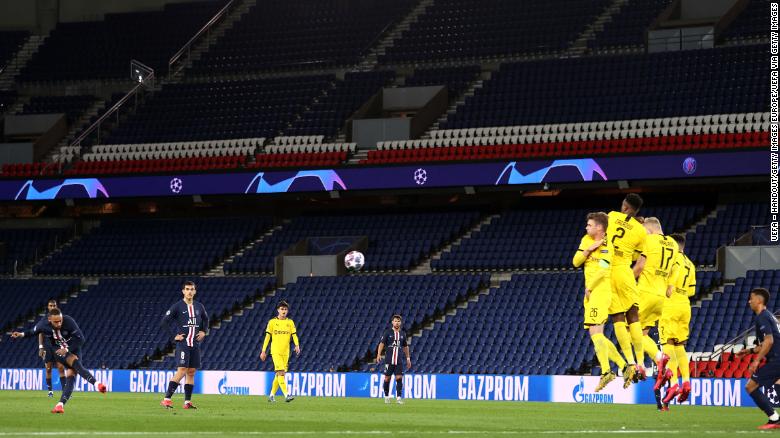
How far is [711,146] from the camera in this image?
38000 mm

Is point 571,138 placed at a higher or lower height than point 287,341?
higher

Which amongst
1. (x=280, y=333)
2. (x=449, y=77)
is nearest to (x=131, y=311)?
(x=449, y=77)

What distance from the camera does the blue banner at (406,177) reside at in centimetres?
3781

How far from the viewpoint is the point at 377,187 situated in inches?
1657

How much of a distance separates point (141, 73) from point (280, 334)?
24.9 metres

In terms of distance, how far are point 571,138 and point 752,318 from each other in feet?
31.8

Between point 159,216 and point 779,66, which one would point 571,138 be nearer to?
point 779,66

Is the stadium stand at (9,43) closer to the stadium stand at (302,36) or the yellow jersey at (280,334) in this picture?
the stadium stand at (302,36)

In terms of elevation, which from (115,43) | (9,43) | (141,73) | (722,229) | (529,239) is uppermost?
(9,43)

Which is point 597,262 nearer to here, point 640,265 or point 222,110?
point 640,265

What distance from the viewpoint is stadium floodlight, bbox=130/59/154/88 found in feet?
169

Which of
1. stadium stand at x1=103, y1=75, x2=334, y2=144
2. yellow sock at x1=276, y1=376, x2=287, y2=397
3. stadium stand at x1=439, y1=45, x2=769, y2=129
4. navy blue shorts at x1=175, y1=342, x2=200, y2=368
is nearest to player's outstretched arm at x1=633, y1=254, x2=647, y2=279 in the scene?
navy blue shorts at x1=175, y1=342, x2=200, y2=368

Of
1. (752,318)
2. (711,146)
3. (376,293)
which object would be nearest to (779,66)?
(711,146)

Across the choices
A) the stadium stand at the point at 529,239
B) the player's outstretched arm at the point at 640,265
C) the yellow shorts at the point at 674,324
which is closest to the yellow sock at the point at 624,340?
the player's outstretched arm at the point at 640,265
